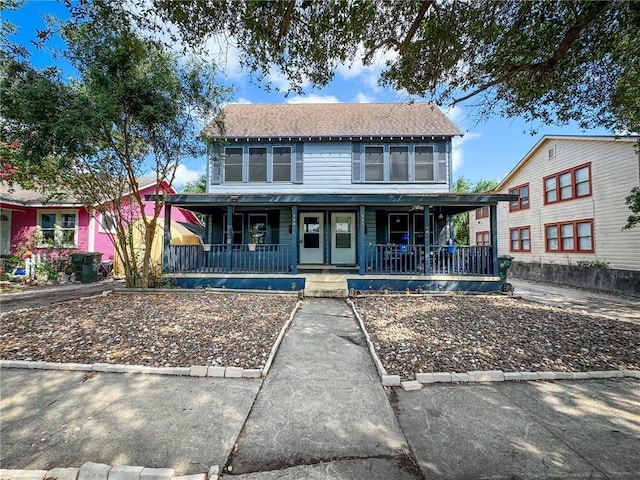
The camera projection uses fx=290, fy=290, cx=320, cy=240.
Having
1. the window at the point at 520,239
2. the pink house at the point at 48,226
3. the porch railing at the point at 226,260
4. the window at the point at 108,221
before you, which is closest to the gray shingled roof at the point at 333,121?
the porch railing at the point at 226,260

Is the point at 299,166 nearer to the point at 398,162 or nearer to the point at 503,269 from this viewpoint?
the point at 398,162

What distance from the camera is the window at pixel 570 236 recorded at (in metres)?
12.5

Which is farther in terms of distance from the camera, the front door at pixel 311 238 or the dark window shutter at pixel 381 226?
the dark window shutter at pixel 381 226

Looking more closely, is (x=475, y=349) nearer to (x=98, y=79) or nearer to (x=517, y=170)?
(x=98, y=79)

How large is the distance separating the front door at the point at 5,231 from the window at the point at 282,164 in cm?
1169

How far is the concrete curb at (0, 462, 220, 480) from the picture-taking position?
1.95 meters

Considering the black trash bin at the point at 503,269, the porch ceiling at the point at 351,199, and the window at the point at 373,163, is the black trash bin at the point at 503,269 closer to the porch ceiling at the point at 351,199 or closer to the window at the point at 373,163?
the porch ceiling at the point at 351,199

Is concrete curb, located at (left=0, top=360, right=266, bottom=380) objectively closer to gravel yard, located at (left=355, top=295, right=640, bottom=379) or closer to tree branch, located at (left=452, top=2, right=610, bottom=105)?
gravel yard, located at (left=355, top=295, right=640, bottom=379)

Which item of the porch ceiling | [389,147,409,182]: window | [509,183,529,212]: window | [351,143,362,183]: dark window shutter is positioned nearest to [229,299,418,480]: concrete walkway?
the porch ceiling

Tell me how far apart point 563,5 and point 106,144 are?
958cm

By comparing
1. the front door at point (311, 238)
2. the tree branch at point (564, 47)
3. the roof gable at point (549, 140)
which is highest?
the roof gable at point (549, 140)

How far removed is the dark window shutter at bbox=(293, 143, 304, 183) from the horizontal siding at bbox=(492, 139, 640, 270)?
12110mm

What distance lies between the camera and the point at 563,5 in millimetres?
4141

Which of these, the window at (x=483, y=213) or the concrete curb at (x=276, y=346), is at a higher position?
the window at (x=483, y=213)
